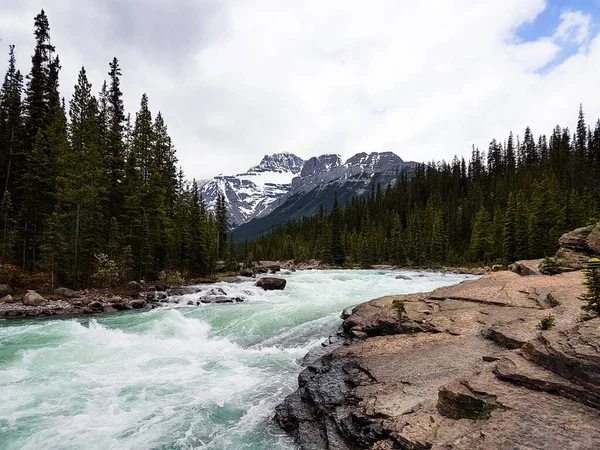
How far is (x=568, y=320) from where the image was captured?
9.95 meters

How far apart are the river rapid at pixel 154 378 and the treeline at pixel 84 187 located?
548 inches

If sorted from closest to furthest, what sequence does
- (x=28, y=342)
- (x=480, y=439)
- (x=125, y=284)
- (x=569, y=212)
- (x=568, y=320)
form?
(x=480, y=439) → (x=568, y=320) → (x=28, y=342) → (x=125, y=284) → (x=569, y=212)

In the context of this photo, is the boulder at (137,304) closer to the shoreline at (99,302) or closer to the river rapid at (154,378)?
the shoreline at (99,302)

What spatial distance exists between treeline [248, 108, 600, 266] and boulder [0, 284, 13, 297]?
171 feet

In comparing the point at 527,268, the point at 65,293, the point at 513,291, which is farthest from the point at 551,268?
the point at 65,293

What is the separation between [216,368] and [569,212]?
6126cm

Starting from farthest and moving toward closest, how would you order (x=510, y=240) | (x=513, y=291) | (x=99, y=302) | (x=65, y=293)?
(x=510, y=240) < (x=65, y=293) < (x=99, y=302) < (x=513, y=291)

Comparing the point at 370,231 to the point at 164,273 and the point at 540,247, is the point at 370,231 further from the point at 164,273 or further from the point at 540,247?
the point at 164,273

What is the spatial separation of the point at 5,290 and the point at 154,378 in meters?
22.3

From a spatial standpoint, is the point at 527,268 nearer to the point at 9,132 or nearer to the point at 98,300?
the point at 98,300

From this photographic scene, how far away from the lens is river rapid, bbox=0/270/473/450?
9.49 m

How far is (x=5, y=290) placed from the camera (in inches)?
1077

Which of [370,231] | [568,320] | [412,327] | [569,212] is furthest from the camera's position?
[370,231]

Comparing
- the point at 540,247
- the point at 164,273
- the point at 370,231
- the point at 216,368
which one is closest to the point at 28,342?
the point at 216,368
